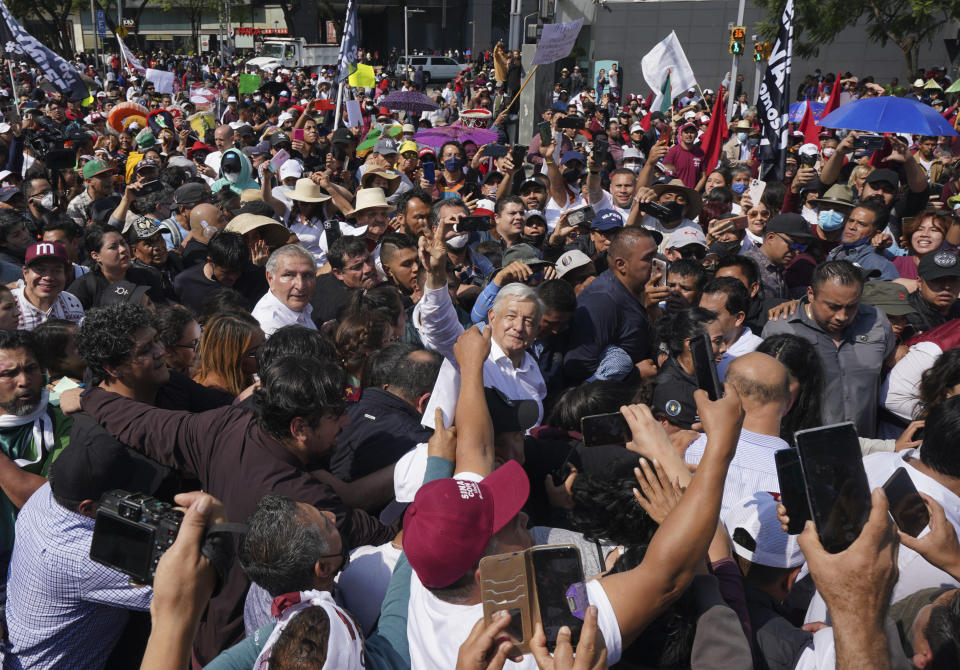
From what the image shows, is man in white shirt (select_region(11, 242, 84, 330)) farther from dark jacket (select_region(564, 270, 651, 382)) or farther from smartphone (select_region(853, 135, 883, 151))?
smartphone (select_region(853, 135, 883, 151))

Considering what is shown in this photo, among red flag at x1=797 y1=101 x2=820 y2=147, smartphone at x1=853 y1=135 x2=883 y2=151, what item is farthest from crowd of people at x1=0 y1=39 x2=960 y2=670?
red flag at x1=797 y1=101 x2=820 y2=147

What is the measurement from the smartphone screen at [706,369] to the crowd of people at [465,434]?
28cm

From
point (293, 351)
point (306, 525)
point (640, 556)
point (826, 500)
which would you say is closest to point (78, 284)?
point (293, 351)

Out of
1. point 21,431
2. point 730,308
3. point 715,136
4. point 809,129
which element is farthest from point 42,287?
point 809,129

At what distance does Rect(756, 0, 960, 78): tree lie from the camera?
2319cm

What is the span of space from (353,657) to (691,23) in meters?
35.9

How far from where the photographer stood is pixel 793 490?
2.06 m

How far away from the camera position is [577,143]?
12094 millimetres

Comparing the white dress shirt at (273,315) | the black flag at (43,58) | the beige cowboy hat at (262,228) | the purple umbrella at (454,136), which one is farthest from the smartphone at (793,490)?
the black flag at (43,58)

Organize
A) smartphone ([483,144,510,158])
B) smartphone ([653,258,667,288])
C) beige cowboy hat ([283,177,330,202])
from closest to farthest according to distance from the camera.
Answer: smartphone ([653,258,667,288]) → beige cowboy hat ([283,177,330,202]) → smartphone ([483,144,510,158])

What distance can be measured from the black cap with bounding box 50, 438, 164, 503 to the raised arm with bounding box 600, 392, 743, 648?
5.34 ft

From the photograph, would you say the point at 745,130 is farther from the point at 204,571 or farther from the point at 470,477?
the point at 204,571

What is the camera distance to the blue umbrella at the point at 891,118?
7934 millimetres

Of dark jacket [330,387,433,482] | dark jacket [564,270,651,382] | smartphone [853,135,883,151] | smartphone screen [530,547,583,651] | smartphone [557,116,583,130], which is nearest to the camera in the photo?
smartphone screen [530,547,583,651]
